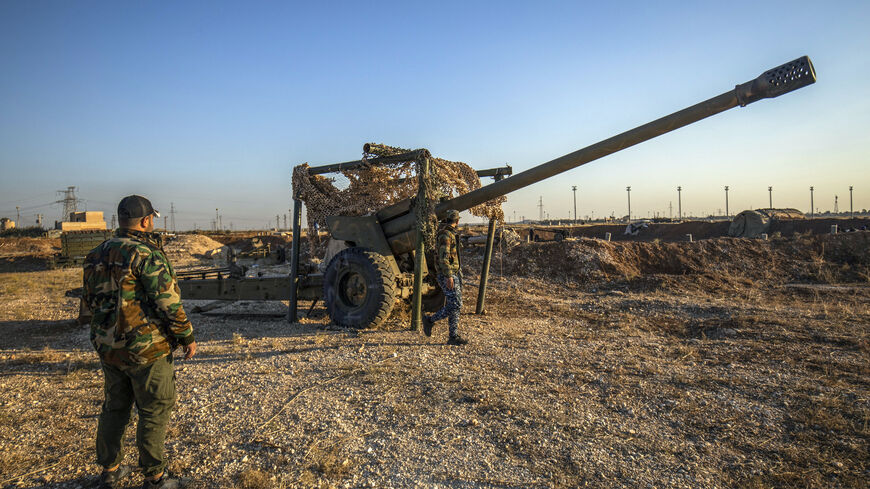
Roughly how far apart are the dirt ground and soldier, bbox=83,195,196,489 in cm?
32

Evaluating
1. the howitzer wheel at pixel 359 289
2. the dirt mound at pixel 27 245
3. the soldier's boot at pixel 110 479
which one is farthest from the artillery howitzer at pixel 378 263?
the dirt mound at pixel 27 245

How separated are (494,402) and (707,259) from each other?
12.5 meters

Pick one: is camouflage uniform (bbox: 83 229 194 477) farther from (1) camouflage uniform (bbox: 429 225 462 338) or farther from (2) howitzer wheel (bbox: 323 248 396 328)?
(2) howitzer wheel (bbox: 323 248 396 328)

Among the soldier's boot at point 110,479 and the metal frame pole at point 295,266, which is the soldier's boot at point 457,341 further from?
the soldier's boot at point 110,479

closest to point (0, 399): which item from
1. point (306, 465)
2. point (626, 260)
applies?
point (306, 465)

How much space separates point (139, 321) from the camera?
2.79 metres

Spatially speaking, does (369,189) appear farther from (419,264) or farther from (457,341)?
(457,341)

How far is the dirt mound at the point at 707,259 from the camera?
1284 centimetres

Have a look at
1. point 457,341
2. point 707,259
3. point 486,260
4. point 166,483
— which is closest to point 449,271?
point 457,341

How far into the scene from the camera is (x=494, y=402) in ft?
13.3

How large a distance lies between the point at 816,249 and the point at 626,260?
572cm

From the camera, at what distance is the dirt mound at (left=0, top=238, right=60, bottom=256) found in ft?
103

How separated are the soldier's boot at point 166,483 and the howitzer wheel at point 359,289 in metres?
4.10

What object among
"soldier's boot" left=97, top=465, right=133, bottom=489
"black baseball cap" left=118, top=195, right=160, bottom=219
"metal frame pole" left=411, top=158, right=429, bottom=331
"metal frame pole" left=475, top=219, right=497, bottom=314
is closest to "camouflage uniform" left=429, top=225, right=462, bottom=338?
"metal frame pole" left=411, top=158, right=429, bottom=331
